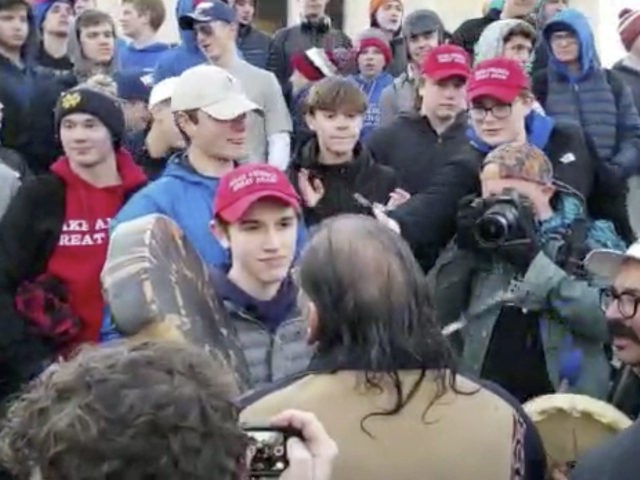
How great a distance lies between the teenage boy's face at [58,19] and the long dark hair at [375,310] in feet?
18.5

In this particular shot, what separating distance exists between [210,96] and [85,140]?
0.56 metres

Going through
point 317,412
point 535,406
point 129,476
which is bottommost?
point 535,406

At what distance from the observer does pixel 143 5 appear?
8.45 metres

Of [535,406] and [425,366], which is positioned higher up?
[425,366]

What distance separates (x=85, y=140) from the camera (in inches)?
198

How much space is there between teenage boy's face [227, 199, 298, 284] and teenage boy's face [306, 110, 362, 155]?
68.2 inches

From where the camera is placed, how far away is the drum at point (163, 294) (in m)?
3.24

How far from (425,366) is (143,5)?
235 inches

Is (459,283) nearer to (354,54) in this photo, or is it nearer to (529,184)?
(529,184)

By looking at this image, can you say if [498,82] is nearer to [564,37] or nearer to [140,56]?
[564,37]

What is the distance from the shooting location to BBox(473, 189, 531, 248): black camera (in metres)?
4.12

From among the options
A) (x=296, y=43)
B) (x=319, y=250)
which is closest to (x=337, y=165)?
(x=319, y=250)

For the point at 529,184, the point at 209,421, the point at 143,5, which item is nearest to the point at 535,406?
the point at 529,184

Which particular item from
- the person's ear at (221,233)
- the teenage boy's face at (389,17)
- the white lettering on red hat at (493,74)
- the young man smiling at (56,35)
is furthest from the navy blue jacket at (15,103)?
the person's ear at (221,233)
